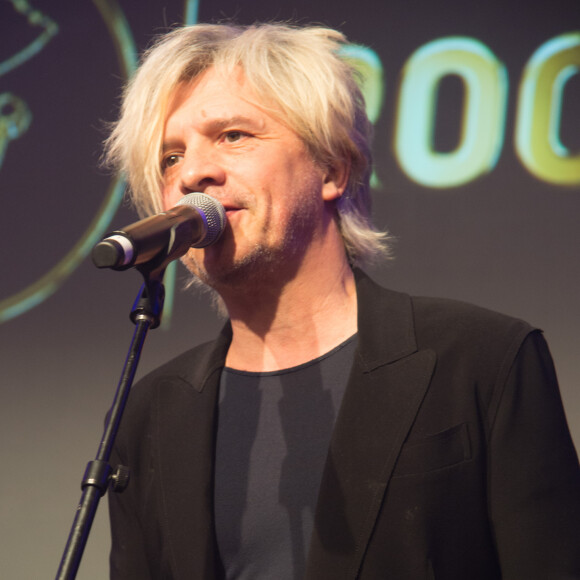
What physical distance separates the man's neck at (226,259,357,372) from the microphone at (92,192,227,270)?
0.96ft

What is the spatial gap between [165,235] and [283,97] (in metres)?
0.72

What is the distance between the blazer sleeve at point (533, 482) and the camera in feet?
4.43

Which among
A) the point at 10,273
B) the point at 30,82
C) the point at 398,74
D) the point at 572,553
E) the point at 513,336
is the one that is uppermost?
the point at 30,82

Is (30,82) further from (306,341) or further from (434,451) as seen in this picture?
(434,451)

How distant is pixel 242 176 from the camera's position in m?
1.64

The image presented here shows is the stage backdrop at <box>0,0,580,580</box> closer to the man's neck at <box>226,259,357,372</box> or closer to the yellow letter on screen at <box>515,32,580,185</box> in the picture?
the yellow letter on screen at <box>515,32,580,185</box>

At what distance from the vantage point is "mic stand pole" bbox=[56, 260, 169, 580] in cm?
104

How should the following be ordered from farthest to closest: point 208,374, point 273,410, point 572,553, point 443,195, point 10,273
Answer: point 10,273 < point 443,195 < point 208,374 < point 273,410 < point 572,553

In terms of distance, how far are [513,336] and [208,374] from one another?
2.31 feet

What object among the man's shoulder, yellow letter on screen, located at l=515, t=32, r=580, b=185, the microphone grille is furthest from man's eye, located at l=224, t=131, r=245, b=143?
yellow letter on screen, located at l=515, t=32, r=580, b=185

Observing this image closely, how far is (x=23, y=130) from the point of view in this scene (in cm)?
292

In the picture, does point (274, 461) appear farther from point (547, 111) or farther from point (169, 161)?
point (547, 111)

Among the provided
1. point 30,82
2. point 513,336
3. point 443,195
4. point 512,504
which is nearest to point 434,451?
point 512,504

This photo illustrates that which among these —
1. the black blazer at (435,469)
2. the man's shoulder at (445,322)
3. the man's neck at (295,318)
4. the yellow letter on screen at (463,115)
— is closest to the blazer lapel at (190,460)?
the black blazer at (435,469)
